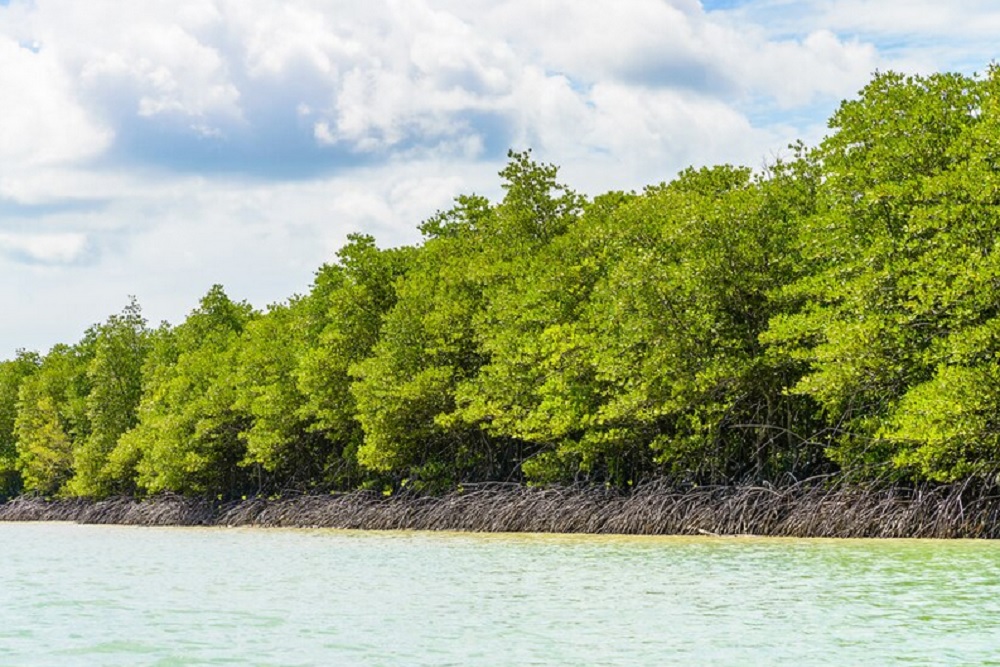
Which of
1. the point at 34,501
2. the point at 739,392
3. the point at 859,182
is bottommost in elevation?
the point at 34,501

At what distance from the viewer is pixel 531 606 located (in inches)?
593

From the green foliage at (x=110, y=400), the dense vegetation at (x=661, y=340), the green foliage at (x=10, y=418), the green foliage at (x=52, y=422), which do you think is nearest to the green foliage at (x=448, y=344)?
the dense vegetation at (x=661, y=340)

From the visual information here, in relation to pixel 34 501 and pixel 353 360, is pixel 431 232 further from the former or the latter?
pixel 34 501

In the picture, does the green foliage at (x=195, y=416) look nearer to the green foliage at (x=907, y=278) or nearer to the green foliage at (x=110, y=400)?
the green foliage at (x=110, y=400)

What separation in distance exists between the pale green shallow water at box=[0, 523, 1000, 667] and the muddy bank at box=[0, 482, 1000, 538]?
4.54ft

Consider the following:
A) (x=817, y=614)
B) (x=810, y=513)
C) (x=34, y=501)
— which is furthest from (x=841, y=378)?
(x=34, y=501)

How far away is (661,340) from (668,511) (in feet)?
12.5

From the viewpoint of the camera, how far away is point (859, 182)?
24.3 m

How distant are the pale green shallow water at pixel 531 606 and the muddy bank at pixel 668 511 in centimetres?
138

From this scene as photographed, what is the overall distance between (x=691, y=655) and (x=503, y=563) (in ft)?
33.5

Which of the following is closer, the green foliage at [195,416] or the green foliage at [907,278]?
the green foliage at [907,278]

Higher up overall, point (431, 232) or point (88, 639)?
point (431, 232)

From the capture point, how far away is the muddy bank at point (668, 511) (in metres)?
23.5

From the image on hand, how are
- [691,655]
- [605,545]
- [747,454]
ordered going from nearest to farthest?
1. [691,655]
2. [605,545]
3. [747,454]
